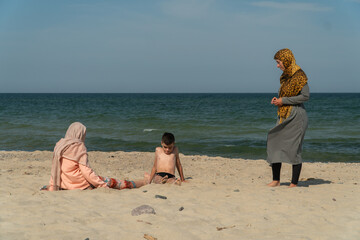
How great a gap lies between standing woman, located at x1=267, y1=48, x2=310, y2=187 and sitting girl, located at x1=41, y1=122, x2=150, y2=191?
2590 mm

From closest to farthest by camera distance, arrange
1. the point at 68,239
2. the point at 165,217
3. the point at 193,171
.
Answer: the point at 68,239 → the point at 165,217 → the point at 193,171

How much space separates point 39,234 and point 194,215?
1.56 m

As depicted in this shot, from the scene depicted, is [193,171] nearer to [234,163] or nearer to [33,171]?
[234,163]

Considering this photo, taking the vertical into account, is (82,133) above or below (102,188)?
above

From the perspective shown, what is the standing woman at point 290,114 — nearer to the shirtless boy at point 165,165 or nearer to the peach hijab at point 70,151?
the shirtless boy at point 165,165

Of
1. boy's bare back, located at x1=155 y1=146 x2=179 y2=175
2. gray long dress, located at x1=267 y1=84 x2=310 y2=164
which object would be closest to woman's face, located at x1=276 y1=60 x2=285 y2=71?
gray long dress, located at x1=267 y1=84 x2=310 y2=164

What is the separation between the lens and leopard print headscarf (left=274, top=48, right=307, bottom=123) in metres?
5.29

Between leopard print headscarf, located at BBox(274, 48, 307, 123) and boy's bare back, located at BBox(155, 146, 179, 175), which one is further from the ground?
leopard print headscarf, located at BBox(274, 48, 307, 123)

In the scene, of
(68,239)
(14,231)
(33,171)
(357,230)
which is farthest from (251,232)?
(33,171)

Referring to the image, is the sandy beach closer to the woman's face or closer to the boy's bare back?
the boy's bare back

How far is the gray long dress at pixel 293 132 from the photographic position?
17.3ft

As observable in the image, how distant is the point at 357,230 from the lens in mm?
3643

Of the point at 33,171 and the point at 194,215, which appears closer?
the point at 194,215

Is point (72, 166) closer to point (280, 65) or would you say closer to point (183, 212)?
point (183, 212)
